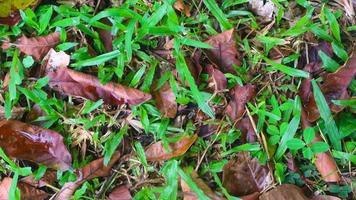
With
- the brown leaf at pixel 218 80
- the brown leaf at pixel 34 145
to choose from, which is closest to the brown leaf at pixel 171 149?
the brown leaf at pixel 218 80

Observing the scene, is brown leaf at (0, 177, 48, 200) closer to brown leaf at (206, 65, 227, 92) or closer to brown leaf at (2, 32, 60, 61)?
brown leaf at (2, 32, 60, 61)

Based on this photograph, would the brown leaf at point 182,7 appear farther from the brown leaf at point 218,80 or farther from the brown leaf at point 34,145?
the brown leaf at point 34,145

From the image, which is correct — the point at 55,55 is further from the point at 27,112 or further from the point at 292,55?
the point at 292,55

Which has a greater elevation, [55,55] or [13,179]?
[55,55]

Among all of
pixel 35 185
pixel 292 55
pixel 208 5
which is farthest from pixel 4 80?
pixel 292 55

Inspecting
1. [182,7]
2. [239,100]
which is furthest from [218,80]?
[182,7]

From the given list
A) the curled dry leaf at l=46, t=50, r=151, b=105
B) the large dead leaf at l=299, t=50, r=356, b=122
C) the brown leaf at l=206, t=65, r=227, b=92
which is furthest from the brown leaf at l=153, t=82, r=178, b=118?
the large dead leaf at l=299, t=50, r=356, b=122

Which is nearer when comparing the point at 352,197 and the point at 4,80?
the point at 352,197
